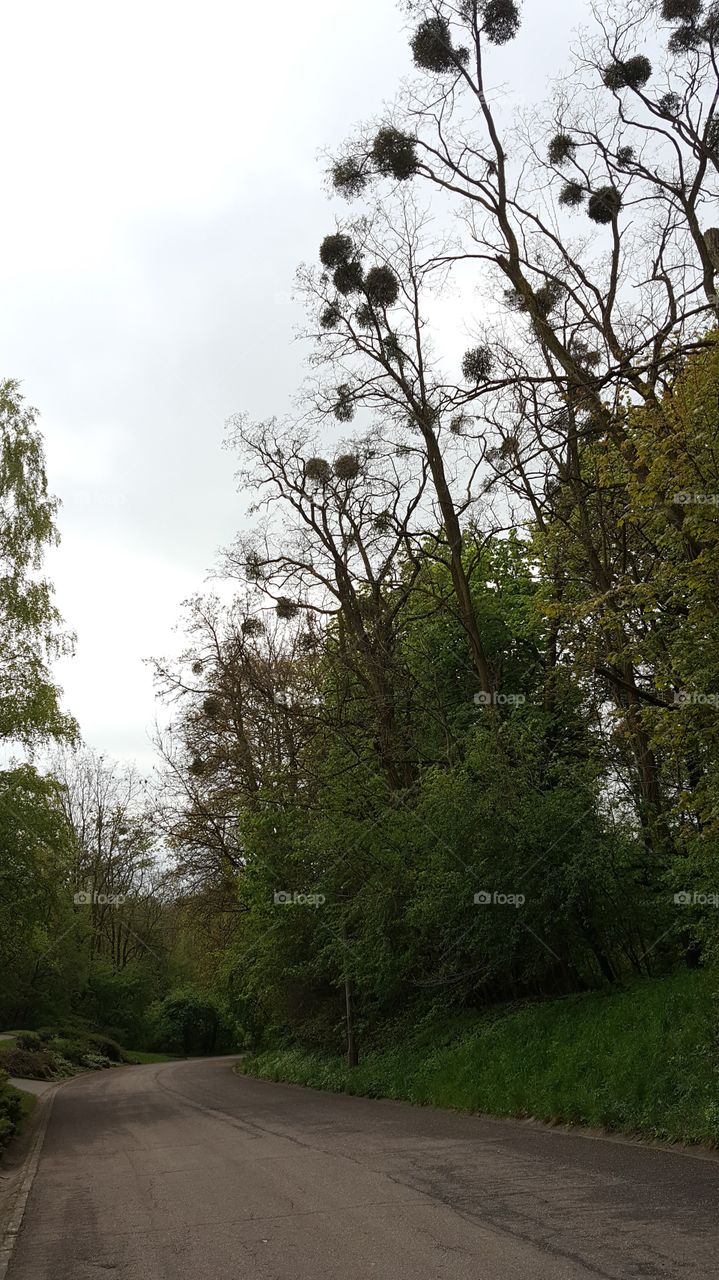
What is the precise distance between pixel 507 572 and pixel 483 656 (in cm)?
863

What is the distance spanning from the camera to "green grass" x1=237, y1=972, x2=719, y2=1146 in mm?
11039

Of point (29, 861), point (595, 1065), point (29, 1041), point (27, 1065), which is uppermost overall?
point (29, 861)

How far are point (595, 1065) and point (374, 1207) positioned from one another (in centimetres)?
550

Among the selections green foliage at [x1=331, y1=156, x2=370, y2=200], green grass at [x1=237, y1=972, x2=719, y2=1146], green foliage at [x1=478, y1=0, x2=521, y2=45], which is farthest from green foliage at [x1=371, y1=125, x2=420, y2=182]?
green grass at [x1=237, y1=972, x2=719, y2=1146]

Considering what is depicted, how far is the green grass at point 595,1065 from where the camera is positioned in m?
11.0

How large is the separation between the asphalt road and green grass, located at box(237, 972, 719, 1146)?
51 cm

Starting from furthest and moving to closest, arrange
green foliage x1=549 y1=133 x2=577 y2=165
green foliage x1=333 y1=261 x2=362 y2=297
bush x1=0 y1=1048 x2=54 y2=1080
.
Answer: bush x1=0 y1=1048 x2=54 y2=1080
green foliage x1=333 y1=261 x2=362 y2=297
green foliage x1=549 y1=133 x2=577 y2=165

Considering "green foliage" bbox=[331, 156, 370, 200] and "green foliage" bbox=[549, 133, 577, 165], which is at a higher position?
"green foliage" bbox=[549, 133, 577, 165]

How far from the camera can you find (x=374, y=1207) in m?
8.49

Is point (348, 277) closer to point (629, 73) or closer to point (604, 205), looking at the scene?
point (604, 205)

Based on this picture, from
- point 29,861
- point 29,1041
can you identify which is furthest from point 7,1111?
point 29,1041

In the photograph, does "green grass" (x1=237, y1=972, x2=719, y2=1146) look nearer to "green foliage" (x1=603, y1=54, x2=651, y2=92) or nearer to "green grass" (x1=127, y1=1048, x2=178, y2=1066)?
"green foliage" (x1=603, y1=54, x2=651, y2=92)

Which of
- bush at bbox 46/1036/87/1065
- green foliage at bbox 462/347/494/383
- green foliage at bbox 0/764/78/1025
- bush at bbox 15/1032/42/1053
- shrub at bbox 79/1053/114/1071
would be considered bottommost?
shrub at bbox 79/1053/114/1071

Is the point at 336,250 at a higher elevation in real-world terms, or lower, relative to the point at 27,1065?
higher
